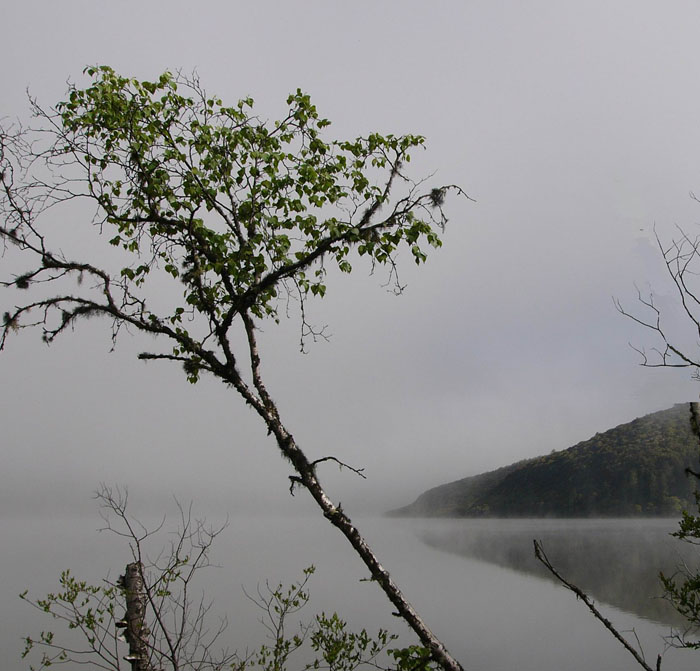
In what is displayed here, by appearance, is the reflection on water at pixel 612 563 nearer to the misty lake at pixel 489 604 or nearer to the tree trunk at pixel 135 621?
the misty lake at pixel 489 604

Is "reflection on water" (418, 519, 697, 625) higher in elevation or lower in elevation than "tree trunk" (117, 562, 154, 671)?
lower

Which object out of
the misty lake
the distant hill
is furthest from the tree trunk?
the distant hill

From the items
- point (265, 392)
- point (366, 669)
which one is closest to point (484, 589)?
point (366, 669)

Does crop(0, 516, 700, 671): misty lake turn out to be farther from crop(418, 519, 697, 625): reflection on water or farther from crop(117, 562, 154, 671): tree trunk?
crop(117, 562, 154, 671): tree trunk

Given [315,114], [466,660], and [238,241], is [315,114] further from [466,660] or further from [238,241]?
[466,660]

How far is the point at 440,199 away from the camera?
543 cm

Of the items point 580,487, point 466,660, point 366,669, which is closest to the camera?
point 366,669

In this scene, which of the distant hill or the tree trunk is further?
the distant hill

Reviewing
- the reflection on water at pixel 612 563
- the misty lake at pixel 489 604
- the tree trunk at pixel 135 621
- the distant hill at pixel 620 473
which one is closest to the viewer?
the tree trunk at pixel 135 621

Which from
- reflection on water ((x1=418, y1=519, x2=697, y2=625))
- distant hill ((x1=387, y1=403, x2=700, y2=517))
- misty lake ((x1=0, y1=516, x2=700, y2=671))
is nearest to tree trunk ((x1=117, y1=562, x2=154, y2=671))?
misty lake ((x1=0, y1=516, x2=700, y2=671))

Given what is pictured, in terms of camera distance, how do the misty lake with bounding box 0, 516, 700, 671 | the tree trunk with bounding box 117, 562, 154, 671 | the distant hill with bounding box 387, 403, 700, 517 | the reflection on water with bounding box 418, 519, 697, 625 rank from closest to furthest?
the tree trunk with bounding box 117, 562, 154, 671
the misty lake with bounding box 0, 516, 700, 671
the reflection on water with bounding box 418, 519, 697, 625
the distant hill with bounding box 387, 403, 700, 517

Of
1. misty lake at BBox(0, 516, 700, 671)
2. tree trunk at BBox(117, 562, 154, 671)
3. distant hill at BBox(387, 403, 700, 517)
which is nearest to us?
tree trunk at BBox(117, 562, 154, 671)

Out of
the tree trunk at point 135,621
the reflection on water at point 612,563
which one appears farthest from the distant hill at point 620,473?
the tree trunk at point 135,621

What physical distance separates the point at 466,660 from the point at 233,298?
4729 centimetres
